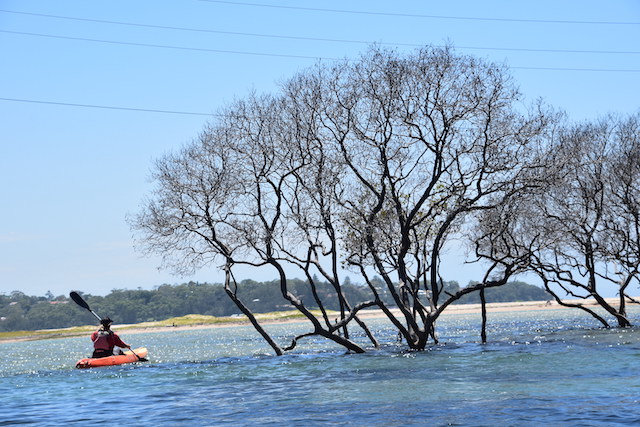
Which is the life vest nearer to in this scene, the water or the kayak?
the kayak

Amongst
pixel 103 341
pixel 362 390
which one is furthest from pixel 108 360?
pixel 362 390

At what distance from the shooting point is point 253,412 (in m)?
19.0

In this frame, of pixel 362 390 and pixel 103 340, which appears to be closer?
pixel 362 390

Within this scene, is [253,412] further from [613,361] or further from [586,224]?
[586,224]

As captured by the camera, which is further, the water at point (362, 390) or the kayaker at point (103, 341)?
the kayaker at point (103, 341)

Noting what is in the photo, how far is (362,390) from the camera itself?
22250mm

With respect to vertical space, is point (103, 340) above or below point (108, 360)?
above

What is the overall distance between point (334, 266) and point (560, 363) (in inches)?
424

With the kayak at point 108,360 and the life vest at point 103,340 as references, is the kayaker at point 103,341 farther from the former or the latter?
the kayak at point 108,360

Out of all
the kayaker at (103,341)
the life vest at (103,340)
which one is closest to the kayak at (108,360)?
the kayaker at (103,341)

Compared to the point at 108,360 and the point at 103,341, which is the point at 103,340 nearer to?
the point at 103,341

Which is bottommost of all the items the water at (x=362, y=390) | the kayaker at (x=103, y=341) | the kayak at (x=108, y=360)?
the water at (x=362, y=390)

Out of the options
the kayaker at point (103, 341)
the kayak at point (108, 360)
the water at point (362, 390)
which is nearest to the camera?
the water at point (362, 390)

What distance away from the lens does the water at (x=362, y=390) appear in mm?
17312
